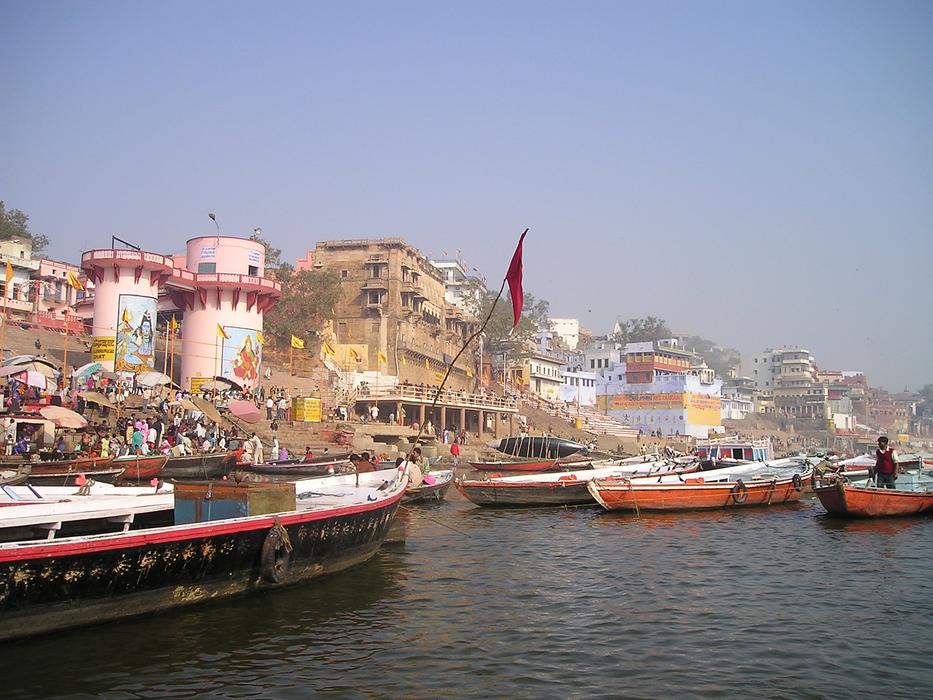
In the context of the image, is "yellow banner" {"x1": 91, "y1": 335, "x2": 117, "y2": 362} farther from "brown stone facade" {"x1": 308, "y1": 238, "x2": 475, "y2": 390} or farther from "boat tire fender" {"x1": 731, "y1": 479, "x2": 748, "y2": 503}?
"boat tire fender" {"x1": 731, "y1": 479, "x2": 748, "y2": 503}

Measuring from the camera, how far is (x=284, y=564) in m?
11.4

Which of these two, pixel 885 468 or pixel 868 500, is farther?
pixel 885 468

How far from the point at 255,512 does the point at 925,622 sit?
935 cm

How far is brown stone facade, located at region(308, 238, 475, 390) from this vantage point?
6147cm

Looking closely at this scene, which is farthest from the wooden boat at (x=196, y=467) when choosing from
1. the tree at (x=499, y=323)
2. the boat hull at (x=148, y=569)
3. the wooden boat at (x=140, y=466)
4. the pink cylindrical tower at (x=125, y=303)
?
the tree at (x=499, y=323)

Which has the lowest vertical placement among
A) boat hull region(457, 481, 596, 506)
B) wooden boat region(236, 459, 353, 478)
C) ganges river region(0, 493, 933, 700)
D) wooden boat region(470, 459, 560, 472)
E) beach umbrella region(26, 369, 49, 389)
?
ganges river region(0, 493, 933, 700)

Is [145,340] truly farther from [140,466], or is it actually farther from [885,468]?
[885,468]

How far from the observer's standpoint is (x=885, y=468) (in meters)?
22.0

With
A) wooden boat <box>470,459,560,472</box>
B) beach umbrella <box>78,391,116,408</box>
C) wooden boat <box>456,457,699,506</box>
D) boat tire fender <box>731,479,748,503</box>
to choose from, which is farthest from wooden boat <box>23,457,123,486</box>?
boat tire fender <box>731,479,748,503</box>

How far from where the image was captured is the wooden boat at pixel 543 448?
138 ft

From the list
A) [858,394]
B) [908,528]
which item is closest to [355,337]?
[908,528]

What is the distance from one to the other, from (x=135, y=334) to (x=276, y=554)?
3035 cm

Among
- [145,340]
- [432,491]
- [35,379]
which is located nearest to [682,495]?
[432,491]

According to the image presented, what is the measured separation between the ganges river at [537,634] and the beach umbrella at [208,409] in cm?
1808
